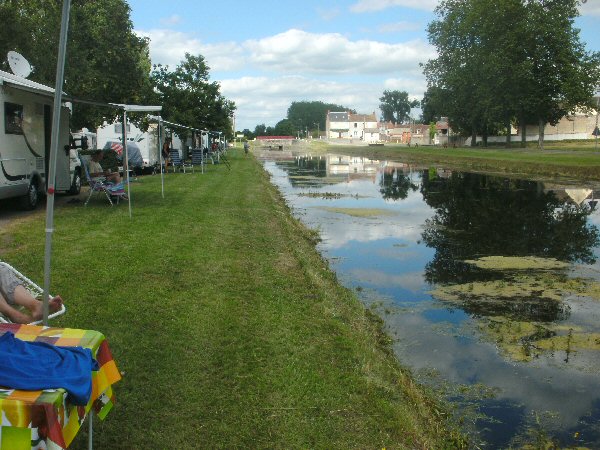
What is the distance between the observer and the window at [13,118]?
11797 mm

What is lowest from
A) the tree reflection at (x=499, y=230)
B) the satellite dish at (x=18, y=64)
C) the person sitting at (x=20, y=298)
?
the tree reflection at (x=499, y=230)

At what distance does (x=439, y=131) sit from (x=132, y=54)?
88.4 meters

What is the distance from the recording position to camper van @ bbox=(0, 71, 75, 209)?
1165 cm

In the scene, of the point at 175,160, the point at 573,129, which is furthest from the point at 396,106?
the point at 175,160

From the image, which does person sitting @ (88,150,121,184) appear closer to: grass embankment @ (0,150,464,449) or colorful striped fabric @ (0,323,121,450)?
grass embankment @ (0,150,464,449)

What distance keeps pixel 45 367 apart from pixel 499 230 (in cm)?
1156

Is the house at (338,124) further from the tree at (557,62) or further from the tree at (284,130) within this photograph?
the tree at (557,62)

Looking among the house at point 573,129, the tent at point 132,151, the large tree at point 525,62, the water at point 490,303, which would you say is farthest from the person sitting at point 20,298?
the house at point 573,129

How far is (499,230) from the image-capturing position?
13.1 m

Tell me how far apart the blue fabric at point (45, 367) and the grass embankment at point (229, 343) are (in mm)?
783

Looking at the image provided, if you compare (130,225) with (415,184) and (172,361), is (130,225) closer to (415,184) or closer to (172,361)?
(172,361)

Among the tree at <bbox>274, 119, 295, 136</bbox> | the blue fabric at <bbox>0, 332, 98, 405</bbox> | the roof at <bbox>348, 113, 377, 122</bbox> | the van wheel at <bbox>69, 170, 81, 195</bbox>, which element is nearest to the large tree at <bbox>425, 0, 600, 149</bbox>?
the van wheel at <bbox>69, 170, 81, 195</bbox>

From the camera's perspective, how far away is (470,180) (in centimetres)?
2791

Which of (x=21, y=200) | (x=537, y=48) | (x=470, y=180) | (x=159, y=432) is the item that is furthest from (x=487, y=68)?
(x=159, y=432)
